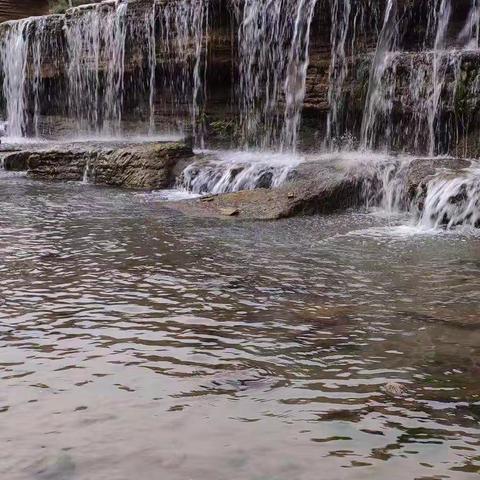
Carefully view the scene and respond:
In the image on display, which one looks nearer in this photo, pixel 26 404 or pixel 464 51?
pixel 26 404

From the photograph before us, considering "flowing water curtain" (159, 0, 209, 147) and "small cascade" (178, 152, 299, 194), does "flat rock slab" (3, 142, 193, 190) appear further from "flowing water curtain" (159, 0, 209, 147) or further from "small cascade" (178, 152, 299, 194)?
"flowing water curtain" (159, 0, 209, 147)

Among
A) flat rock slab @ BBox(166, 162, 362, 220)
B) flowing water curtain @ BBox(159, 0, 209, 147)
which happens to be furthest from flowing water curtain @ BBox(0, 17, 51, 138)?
flat rock slab @ BBox(166, 162, 362, 220)

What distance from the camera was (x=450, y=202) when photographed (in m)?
8.49

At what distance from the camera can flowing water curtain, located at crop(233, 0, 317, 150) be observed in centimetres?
1442

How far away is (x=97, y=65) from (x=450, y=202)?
499 inches

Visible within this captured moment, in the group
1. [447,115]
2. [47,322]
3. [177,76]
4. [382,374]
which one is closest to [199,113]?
[177,76]

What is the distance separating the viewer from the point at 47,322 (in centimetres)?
455

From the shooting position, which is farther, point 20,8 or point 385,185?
point 20,8

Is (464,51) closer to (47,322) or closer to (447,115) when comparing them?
(447,115)

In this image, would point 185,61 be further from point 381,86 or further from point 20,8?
point 20,8

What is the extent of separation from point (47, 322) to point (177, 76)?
43.2 ft

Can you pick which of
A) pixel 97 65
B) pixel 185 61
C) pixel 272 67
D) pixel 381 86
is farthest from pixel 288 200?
pixel 97 65

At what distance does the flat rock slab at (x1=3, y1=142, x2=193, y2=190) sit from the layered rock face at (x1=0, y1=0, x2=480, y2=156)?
9.71 ft

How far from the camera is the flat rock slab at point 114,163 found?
12648 mm
